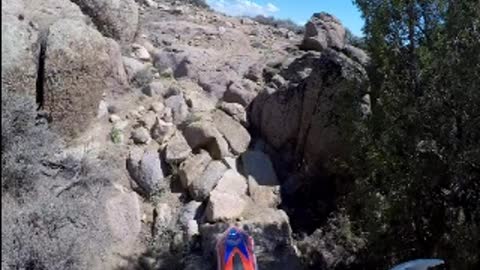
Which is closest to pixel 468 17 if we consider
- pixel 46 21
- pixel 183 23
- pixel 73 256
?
pixel 73 256

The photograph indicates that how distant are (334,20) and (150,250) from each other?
7.58 metres

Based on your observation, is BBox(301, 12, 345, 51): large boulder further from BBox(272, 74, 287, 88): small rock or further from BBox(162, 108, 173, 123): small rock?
BBox(162, 108, 173, 123): small rock

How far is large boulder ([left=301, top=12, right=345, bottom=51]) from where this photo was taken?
12609mm

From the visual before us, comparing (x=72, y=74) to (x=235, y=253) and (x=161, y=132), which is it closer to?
(x=161, y=132)

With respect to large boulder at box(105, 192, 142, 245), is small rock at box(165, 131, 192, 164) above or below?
above

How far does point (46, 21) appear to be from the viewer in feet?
28.4

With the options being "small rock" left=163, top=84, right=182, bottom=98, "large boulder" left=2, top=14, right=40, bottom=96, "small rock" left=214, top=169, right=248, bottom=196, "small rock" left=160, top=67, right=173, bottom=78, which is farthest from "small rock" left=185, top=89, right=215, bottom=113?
"large boulder" left=2, top=14, right=40, bottom=96

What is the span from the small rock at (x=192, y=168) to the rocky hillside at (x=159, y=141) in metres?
0.02

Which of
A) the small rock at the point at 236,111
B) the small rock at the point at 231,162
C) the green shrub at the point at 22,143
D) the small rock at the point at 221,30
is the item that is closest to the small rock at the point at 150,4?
the small rock at the point at 221,30

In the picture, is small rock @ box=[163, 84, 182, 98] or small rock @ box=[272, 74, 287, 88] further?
small rock @ box=[272, 74, 287, 88]

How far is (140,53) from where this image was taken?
11148 millimetres

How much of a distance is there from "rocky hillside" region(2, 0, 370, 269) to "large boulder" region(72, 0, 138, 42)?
2 centimetres

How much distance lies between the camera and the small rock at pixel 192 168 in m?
8.57

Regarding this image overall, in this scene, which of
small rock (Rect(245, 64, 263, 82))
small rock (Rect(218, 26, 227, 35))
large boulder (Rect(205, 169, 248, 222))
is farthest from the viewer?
small rock (Rect(218, 26, 227, 35))
